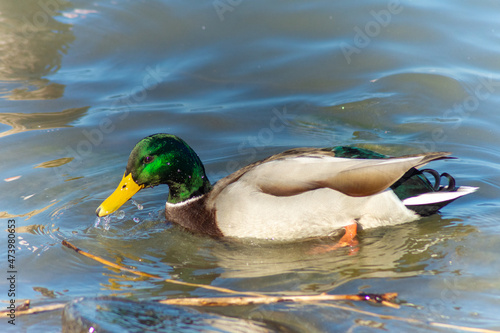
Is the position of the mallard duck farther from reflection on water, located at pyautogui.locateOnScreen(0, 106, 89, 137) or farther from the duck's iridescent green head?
reflection on water, located at pyautogui.locateOnScreen(0, 106, 89, 137)

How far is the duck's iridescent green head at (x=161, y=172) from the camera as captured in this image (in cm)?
504

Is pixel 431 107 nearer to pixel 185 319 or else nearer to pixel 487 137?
pixel 487 137

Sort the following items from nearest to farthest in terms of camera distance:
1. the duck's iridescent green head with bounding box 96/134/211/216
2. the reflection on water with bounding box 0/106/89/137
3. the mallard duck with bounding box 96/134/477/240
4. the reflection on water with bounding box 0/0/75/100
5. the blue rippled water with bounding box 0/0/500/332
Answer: the blue rippled water with bounding box 0/0/500/332 < the mallard duck with bounding box 96/134/477/240 < the duck's iridescent green head with bounding box 96/134/211/216 < the reflection on water with bounding box 0/106/89/137 < the reflection on water with bounding box 0/0/75/100

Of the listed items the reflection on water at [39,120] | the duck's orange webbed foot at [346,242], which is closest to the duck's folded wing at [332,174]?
the duck's orange webbed foot at [346,242]

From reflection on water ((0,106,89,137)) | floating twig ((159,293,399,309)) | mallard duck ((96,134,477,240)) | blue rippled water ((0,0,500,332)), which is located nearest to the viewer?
floating twig ((159,293,399,309))

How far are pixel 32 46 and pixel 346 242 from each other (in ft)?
19.7

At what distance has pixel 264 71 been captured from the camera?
27.0 ft

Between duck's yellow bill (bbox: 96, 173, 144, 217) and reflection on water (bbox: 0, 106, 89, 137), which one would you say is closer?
duck's yellow bill (bbox: 96, 173, 144, 217)

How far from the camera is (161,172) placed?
518 centimetres

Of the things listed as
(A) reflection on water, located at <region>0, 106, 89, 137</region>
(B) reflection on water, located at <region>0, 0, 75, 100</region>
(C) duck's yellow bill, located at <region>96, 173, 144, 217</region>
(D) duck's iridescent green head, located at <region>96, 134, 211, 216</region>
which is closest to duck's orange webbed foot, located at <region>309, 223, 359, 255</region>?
(D) duck's iridescent green head, located at <region>96, 134, 211, 216</region>

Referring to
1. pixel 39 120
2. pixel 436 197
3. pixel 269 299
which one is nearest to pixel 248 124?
pixel 39 120

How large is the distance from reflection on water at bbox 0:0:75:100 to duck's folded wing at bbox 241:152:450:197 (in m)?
4.08

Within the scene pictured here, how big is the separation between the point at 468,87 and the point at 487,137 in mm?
1219

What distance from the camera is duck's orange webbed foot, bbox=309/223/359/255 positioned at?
15.6 ft
